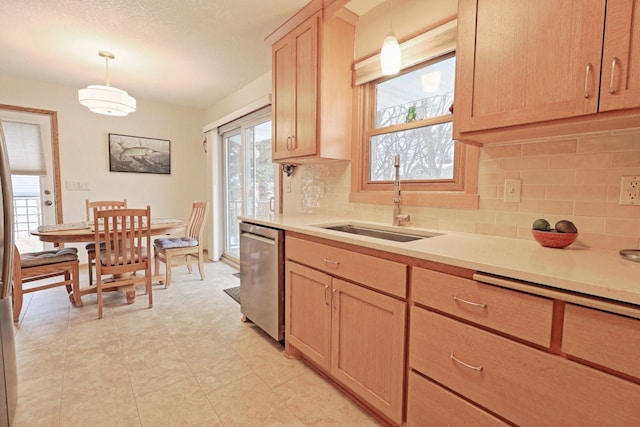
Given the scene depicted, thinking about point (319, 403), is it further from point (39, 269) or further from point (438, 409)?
point (39, 269)

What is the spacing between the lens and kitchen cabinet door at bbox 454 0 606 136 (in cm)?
96

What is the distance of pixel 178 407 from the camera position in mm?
1472

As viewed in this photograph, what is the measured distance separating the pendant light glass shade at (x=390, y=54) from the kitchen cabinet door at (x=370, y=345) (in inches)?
46.8

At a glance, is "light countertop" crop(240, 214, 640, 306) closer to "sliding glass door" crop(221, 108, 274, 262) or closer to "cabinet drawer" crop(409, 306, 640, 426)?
"cabinet drawer" crop(409, 306, 640, 426)

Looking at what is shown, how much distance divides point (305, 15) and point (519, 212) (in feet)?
6.16

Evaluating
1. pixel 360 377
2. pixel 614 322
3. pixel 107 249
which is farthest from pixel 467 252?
pixel 107 249

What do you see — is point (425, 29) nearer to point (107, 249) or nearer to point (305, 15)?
point (305, 15)

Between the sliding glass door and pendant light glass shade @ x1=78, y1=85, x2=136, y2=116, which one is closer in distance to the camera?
pendant light glass shade @ x1=78, y1=85, x2=136, y2=116

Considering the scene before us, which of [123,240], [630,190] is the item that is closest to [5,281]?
[123,240]

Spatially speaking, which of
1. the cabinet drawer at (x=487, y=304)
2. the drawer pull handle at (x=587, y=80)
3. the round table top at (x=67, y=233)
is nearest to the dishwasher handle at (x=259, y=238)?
the cabinet drawer at (x=487, y=304)

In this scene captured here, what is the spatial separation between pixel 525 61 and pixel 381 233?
113 cm

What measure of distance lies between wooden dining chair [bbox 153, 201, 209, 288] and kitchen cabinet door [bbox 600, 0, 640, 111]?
346 centimetres

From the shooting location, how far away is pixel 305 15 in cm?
206

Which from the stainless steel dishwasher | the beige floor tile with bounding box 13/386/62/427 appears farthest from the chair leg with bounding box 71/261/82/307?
the stainless steel dishwasher
